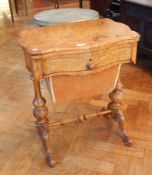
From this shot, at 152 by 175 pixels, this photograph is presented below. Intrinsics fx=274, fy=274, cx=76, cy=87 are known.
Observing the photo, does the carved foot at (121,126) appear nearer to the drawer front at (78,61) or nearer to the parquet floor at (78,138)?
the parquet floor at (78,138)

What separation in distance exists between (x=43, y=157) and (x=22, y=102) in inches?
27.6

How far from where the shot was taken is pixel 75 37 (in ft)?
4.61

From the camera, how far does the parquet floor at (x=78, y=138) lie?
1589mm

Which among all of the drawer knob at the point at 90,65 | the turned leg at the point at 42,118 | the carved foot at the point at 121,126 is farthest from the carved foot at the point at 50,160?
the drawer knob at the point at 90,65

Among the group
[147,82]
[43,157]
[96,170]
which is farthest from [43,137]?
[147,82]

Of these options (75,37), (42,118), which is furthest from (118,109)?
(75,37)

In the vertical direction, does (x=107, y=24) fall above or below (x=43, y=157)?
above

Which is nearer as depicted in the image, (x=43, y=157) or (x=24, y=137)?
(x=43, y=157)

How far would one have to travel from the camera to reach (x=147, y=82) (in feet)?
8.09

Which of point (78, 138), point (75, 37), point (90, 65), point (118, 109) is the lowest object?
point (78, 138)

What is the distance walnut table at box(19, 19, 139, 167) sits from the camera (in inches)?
51.6

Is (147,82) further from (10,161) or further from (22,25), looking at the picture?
(22,25)

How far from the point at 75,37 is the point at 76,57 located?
0.13 meters

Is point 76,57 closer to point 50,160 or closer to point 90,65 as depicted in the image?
point 90,65
